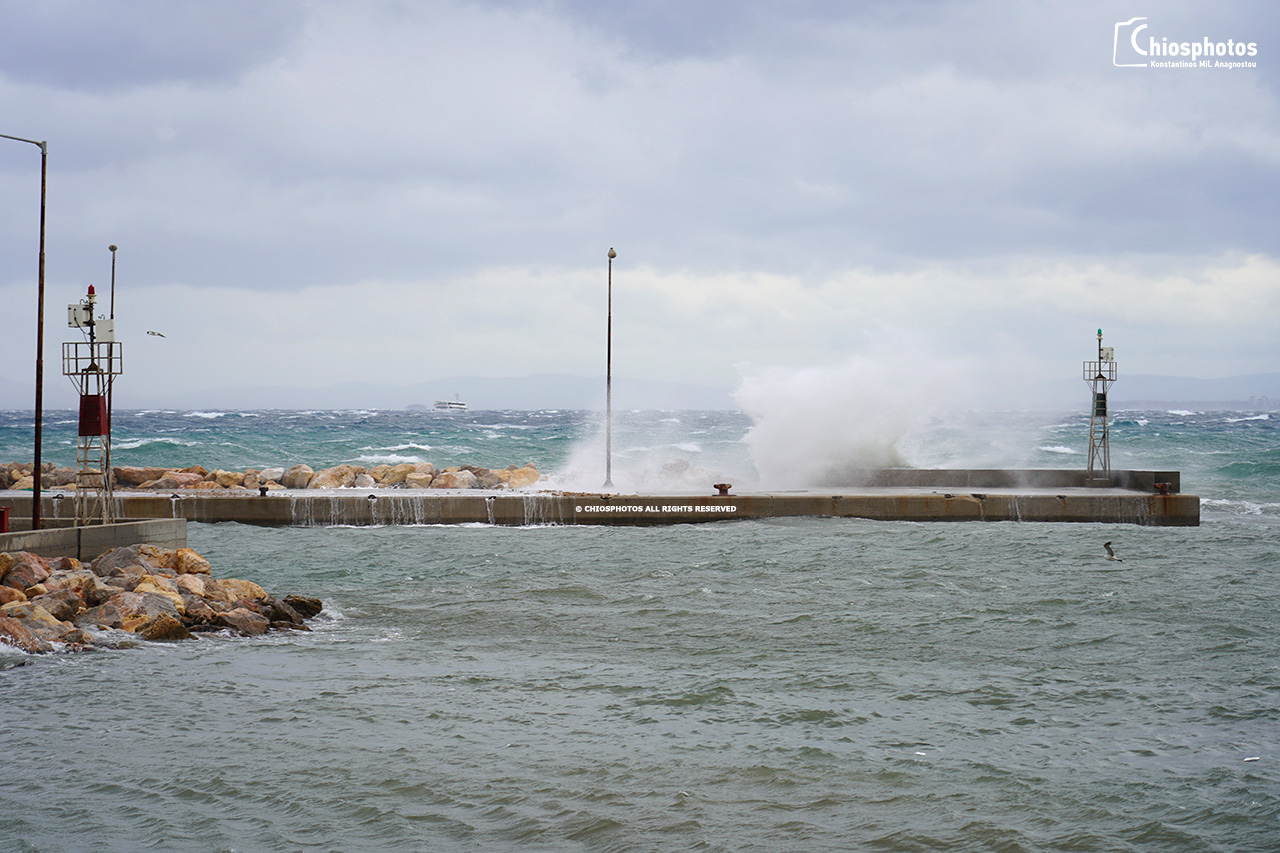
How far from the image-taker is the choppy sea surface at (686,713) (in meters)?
6.32

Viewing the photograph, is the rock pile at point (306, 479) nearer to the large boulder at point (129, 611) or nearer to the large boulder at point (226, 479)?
the large boulder at point (226, 479)

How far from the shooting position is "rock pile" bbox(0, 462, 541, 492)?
27844 millimetres

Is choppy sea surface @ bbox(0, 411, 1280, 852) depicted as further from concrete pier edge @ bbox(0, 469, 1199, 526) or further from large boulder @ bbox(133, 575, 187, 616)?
concrete pier edge @ bbox(0, 469, 1199, 526)

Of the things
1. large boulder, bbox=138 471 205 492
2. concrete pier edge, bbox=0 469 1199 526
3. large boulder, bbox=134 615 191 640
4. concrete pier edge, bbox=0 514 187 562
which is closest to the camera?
large boulder, bbox=134 615 191 640

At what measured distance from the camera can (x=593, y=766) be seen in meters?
7.29

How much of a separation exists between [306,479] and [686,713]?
2217 cm

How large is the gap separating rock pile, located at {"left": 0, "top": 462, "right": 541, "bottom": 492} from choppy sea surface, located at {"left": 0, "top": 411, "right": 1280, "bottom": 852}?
11411 millimetres

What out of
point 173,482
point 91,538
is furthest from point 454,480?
point 91,538

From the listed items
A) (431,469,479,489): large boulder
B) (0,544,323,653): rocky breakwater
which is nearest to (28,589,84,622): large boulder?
(0,544,323,653): rocky breakwater

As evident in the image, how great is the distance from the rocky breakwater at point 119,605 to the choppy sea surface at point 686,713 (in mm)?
422

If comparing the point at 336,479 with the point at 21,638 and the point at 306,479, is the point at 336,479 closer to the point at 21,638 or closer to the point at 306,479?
the point at 306,479

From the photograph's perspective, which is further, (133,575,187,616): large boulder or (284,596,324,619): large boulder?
(284,596,324,619): large boulder

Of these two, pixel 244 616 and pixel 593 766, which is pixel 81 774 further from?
pixel 244 616

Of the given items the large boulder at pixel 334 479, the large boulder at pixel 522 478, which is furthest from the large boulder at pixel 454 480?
the large boulder at pixel 334 479
